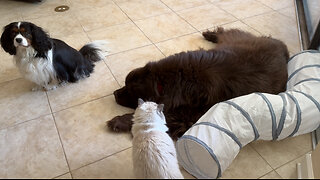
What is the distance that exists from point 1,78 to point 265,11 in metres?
2.80

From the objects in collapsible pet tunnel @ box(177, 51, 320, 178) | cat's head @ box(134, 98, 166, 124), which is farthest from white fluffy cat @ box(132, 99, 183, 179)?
collapsible pet tunnel @ box(177, 51, 320, 178)

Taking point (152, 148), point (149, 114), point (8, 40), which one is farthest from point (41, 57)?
point (152, 148)

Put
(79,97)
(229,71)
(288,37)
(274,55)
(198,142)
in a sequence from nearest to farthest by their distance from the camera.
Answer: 1. (198,142)
2. (229,71)
3. (274,55)
4. (79,97)
5. (288,37)

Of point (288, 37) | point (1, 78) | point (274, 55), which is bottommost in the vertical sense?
point (1, 78)

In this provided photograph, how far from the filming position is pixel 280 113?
1.65 metres

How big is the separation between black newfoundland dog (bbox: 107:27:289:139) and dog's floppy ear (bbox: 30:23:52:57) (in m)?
0.65

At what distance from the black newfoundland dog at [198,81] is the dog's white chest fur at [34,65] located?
2.08 ft

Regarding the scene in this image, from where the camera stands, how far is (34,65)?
2068 millimetres

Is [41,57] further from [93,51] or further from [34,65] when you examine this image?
[93,51]

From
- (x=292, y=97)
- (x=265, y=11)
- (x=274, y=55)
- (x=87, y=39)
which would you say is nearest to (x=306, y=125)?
(x=292, y=97)

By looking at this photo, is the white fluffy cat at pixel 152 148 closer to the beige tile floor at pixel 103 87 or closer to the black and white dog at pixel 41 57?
the beige tile floor at pixel 103 87

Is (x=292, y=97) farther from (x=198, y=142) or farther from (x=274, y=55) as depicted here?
(x=198, y=142)

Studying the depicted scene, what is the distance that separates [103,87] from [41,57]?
0.52 m

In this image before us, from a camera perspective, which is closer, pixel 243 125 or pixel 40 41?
pixel 243 125
